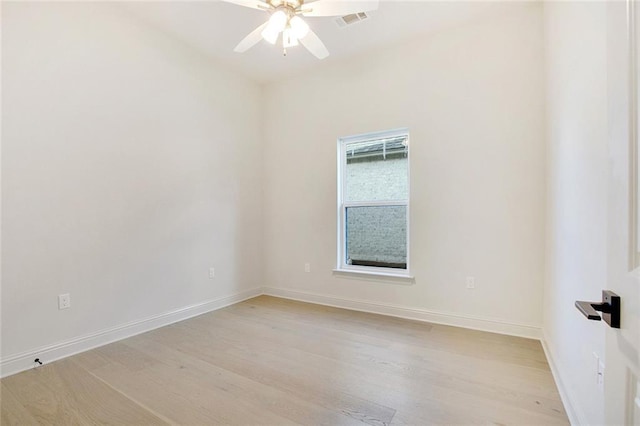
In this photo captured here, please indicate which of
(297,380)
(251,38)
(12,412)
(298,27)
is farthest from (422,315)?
(12,412)

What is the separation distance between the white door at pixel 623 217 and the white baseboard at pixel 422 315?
225cm

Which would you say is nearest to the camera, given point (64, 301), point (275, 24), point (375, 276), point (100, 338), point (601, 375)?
point (601, 375)

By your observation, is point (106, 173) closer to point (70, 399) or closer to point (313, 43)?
point (70, 399)

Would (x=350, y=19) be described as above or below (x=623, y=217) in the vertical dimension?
above

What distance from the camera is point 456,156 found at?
2.94m

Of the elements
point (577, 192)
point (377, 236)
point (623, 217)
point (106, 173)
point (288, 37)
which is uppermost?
point (288, 37)

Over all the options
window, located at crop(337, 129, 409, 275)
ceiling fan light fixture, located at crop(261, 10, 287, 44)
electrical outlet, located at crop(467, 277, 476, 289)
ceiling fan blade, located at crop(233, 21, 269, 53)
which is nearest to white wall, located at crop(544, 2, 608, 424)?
electrical outlet, located at crop(467, 277, 476, 289)

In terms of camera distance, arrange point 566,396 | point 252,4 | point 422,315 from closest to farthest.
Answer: point 566,396, point 252,4, point 422,315

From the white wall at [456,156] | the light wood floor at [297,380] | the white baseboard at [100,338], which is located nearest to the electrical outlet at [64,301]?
the white baseboard at [100,338]

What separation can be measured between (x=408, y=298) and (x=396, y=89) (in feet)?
7.49

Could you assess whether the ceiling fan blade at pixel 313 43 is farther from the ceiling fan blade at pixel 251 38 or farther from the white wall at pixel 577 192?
the white wall at pixel 577 192

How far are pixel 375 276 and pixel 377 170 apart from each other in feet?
4.07

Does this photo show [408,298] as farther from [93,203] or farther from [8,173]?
[8,173]

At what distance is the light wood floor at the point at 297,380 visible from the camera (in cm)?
165
